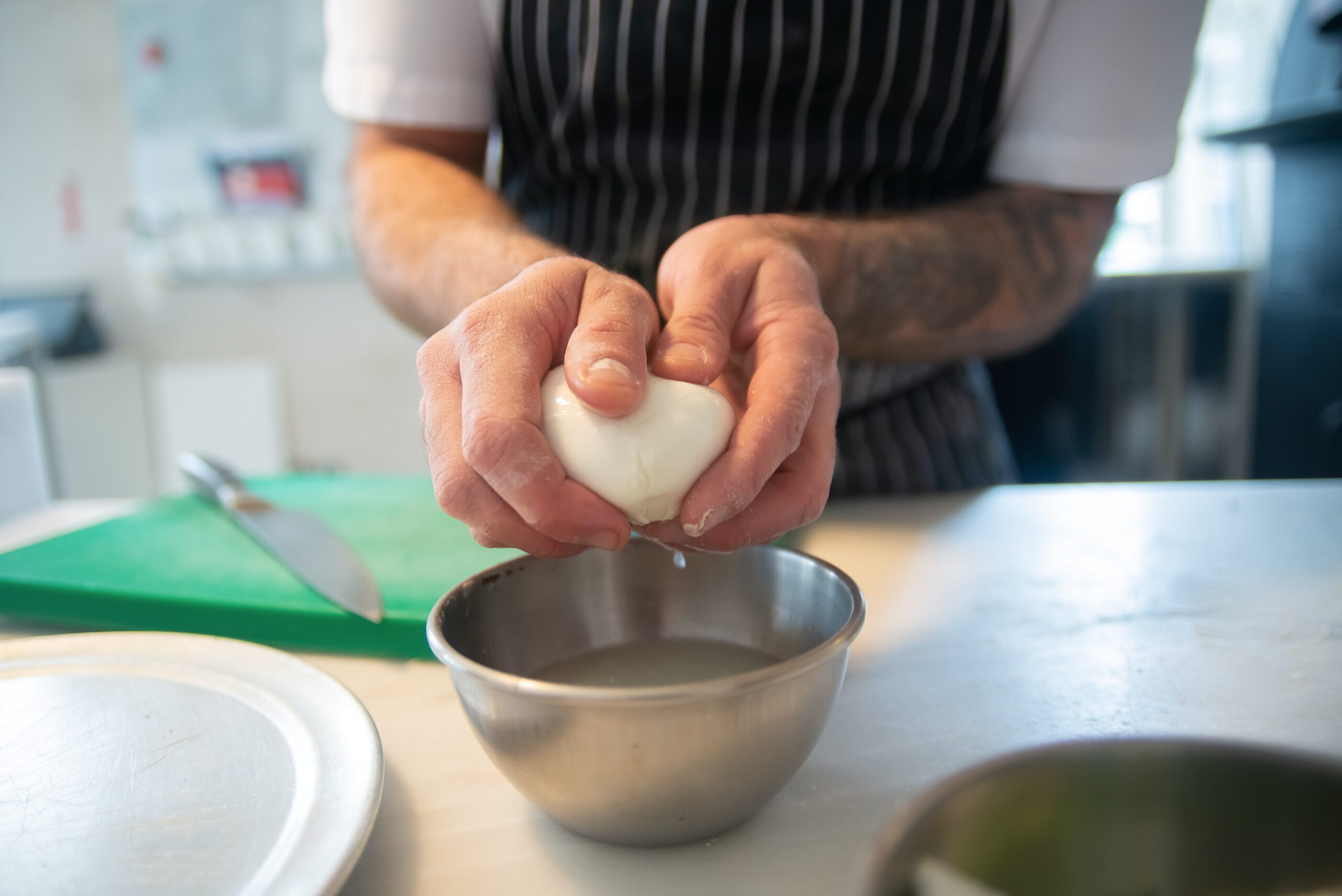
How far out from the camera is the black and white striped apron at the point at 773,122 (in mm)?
1057

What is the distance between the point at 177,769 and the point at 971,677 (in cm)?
55

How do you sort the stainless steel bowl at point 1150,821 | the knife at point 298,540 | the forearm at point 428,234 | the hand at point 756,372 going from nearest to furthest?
1. the stainless steel bowl at point 1150,821
2. the hand at point 756,372
3. the knife at point 298,540
4. the forearm at point 428,234

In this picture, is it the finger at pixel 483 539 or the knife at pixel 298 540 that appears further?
the knife at pixel 298 540

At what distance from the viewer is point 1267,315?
8.54 feet

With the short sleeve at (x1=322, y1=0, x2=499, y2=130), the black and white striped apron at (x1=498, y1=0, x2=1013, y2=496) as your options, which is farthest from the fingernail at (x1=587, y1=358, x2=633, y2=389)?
the short sleeve at (x1=322, y1=0, x2=499, y2=130)

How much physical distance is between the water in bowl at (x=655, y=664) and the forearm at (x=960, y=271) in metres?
0.47

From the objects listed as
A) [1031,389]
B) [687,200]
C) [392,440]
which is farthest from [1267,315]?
[392,440]

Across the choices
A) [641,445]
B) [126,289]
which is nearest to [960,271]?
[641,445]

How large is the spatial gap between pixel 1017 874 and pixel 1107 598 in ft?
1.81

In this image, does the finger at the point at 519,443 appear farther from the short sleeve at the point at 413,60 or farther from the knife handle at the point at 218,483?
the short sleeve at the point at 413,60

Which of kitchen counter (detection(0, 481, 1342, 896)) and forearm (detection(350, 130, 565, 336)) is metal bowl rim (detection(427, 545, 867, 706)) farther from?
forearm (detection(350, 130, 565, 336))

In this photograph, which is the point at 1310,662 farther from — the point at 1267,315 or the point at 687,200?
the point at 1267,315

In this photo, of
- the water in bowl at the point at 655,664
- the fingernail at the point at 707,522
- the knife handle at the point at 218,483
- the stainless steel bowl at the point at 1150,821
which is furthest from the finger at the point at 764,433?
the knife handle at the point at 218,483

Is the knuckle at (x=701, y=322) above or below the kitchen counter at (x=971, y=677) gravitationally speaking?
above
